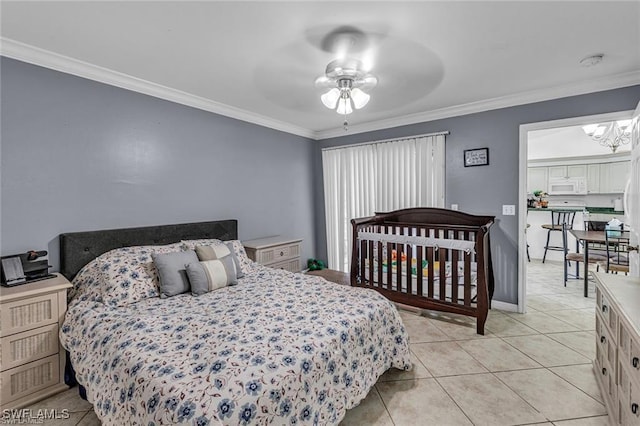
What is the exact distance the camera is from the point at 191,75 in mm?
2588

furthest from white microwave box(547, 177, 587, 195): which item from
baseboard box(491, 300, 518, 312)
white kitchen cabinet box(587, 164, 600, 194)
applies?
baseboard box(491, 300, 518, 312)

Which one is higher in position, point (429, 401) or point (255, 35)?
point (255, 35)

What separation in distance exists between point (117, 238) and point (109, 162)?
65 centimetres

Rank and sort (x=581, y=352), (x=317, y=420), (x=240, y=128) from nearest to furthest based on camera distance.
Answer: (x=317, y=420) → (x=581, y=352) → (x=240, y=128)

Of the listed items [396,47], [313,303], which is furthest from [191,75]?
[313,303]

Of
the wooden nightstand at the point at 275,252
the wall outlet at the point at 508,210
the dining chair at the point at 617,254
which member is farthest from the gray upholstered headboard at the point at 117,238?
the dining chair at the point at 617,254

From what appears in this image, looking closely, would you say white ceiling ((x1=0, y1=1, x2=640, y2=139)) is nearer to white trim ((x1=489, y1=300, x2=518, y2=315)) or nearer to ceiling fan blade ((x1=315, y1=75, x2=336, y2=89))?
ceiling fan blade ((x1=315, y1=75, x2=336, y2=89))

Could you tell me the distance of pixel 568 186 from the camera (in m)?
6.07

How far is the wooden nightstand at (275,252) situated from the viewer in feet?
11.3

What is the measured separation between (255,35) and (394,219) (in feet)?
8.78

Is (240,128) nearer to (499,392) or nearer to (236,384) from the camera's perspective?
(236,384)

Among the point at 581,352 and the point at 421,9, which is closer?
the point at 421,9

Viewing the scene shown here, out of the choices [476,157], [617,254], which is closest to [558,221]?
[617,254]

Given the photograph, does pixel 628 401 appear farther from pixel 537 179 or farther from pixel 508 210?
pixel 537 179
